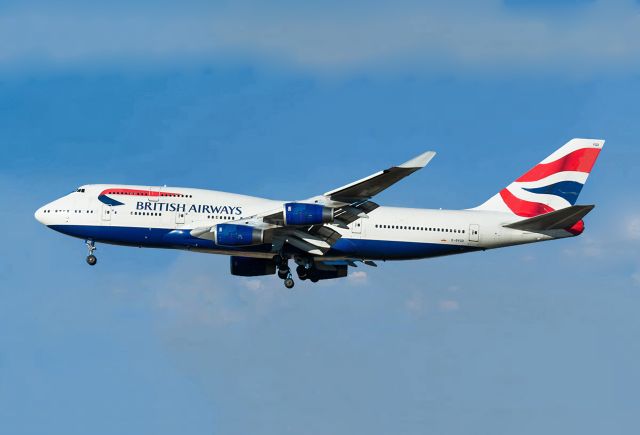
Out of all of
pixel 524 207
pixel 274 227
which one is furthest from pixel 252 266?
pixel 524 207

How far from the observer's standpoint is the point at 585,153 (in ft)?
210

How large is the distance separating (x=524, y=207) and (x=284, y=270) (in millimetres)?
13777

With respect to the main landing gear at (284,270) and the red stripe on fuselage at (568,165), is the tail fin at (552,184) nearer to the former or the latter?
the red stripe on fuselage at (568,165)

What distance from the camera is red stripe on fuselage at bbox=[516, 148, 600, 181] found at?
2506 inches

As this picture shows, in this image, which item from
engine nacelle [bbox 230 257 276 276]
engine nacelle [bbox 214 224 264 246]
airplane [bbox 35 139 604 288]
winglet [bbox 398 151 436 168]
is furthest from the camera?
engine nacelle [bbox 230 257 276 276]

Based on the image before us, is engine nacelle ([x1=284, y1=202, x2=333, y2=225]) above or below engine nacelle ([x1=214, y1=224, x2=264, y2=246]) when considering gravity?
above

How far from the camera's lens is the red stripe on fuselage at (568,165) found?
6366 centimetres

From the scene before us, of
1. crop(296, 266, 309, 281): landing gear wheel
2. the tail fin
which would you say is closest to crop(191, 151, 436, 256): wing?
crop(296, 266, 309, 281): landing gear wheel

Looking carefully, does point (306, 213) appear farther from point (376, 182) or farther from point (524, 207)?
point (524, 207)

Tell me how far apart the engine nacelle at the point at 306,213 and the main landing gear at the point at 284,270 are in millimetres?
5379

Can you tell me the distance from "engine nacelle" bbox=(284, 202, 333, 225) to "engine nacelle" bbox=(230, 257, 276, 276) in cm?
875

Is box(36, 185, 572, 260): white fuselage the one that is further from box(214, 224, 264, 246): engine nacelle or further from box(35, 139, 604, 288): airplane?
box(214, 224, 264, 246): engine nacelle

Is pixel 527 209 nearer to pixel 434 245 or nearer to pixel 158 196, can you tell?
pixel 434 245

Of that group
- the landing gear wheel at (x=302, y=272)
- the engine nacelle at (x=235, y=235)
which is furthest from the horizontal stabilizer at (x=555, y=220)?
the engine nacelle at (x=235, y=235)
